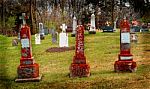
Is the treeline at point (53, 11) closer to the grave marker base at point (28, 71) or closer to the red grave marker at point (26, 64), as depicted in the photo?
the red grave marker at point (26, 64)

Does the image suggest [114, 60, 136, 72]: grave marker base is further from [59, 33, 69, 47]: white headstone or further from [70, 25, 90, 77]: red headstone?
[59, 33, 69, 47]: white headstone

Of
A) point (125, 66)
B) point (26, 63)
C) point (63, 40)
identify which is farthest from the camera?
point (63, 40)

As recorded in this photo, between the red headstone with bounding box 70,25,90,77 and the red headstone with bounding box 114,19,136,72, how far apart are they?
3.33ft

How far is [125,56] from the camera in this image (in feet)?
41.4

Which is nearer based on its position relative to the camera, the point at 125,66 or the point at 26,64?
the point at 26,64

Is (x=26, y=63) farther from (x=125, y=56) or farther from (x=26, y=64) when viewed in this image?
(x=125, y=56)

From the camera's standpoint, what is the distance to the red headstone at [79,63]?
12.0 metres

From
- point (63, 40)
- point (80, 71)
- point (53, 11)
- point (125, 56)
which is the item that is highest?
point (53, 11)

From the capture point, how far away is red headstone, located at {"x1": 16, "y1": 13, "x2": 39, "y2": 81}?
11961 millimetres

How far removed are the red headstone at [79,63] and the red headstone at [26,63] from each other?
3.58 feet

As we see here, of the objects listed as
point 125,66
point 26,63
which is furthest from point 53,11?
point 26,63

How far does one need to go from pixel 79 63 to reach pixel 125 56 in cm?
148

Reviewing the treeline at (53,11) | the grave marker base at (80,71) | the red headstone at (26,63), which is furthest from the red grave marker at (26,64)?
the treeline at (53,11)

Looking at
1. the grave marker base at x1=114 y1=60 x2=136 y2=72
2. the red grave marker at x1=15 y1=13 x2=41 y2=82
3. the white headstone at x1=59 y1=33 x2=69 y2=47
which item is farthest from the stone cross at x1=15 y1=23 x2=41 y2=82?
the white headstone at x1=59 y1=33 x2=69 y2=47
